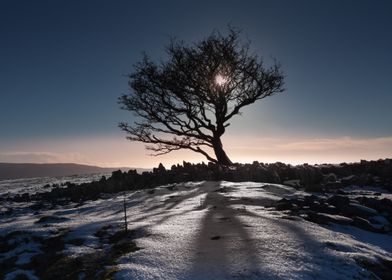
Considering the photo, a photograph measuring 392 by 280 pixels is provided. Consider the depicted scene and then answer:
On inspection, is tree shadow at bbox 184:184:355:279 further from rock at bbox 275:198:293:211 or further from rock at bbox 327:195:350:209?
rock at bbox 327:195:350:209

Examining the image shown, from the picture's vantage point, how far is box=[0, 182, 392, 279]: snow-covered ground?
4863 millimetres

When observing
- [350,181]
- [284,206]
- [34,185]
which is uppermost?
[34,185]

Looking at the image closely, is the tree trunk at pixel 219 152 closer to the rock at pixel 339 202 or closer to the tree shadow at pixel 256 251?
the rock at pixel 339 202

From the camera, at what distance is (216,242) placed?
5.97 metres

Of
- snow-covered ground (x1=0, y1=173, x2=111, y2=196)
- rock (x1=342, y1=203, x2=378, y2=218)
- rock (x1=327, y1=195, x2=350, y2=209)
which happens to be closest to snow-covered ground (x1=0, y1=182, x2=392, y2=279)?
rock (x1=342, y1=203, x2=378, y2=218)

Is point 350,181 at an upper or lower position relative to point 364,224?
upper

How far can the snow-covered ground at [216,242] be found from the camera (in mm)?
4863

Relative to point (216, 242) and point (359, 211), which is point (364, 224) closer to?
point (359, 211)

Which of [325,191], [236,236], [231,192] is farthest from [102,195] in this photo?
[236,236]

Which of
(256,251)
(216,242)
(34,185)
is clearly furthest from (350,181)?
(34,185)

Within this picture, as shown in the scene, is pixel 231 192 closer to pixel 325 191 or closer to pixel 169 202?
pixel 169 202

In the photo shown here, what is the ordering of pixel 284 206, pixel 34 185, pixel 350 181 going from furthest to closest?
pixel 34 185 < pixel 350 181 < pixel 284 206

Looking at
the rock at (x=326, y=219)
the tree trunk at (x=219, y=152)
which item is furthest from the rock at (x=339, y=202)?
the tree trunk at (x=219, y=152)

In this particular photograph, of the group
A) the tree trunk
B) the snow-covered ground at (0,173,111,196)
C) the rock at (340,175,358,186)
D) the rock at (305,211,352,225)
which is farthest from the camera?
the snow-covered ground at (0,173,111,196)
